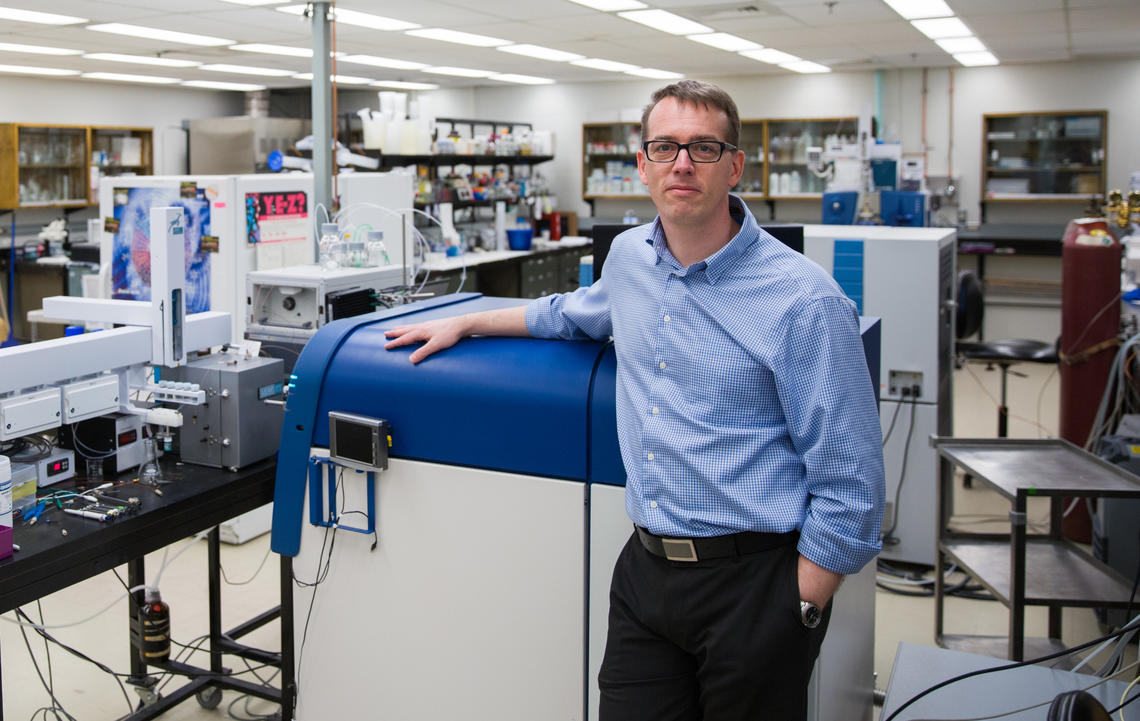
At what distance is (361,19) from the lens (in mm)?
6105

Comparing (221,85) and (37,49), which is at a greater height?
(221,85)

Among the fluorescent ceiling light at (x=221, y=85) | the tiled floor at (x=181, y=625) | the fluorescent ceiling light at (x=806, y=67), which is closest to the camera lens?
the tiled floor at (x=181, y=625)

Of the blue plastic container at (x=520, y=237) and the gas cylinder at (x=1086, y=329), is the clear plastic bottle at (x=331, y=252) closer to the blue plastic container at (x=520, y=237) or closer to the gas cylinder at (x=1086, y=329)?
the gas cylinder at (x=1086, y=329)

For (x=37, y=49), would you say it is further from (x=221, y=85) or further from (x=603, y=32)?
(x=603, y=32)

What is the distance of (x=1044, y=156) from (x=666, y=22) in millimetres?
4618

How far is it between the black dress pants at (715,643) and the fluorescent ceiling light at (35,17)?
5.55 meters

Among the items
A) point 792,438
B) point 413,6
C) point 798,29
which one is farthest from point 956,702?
point 798,29

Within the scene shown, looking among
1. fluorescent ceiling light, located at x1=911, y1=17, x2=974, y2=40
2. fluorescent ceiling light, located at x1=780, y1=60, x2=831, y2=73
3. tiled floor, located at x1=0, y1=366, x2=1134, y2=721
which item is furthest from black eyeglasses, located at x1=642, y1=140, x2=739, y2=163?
fluorescent ceiling light, located at x1=780, y1=60, x2=831, y2=73

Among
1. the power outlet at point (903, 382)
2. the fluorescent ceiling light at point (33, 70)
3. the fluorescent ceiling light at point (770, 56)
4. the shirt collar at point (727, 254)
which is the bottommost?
the power outlet at point (903, 382)

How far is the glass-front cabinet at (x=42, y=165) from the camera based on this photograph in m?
8.52

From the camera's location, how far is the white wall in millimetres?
9367

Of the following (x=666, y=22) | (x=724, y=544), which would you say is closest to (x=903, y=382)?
(x=724, y=544)

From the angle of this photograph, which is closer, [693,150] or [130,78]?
[693,150]

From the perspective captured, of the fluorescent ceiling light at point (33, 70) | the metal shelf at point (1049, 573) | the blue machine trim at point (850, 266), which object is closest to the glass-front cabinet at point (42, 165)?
the fluorescent ceiling light at point (33, 70)
